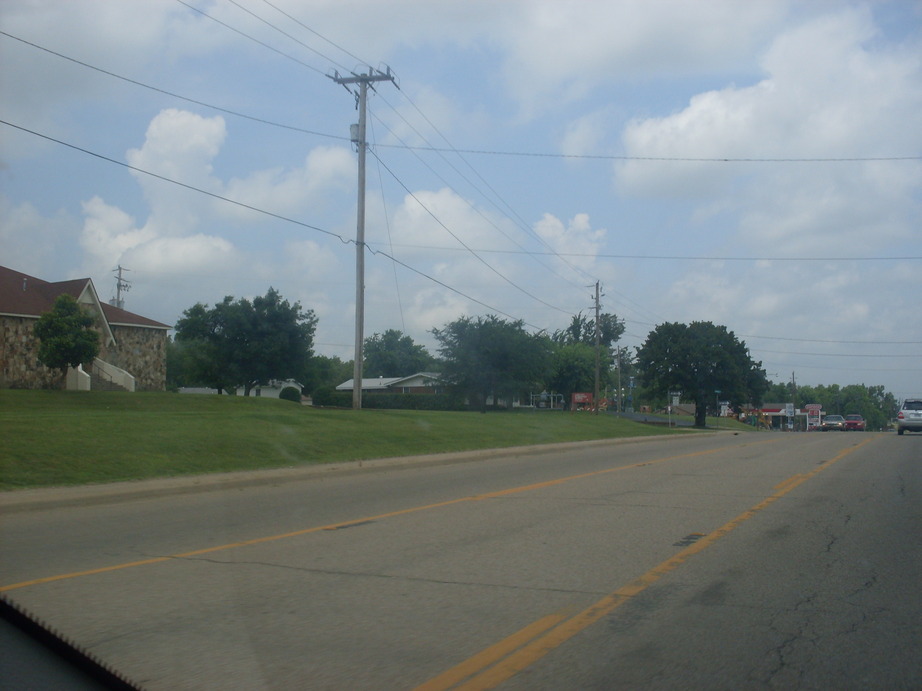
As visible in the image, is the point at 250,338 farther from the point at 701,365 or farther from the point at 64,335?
the point at 701,365

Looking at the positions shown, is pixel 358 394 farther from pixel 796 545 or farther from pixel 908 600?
pixel 908 600

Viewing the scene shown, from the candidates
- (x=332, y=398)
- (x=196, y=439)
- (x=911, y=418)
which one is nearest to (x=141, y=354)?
(x=332, y=398)

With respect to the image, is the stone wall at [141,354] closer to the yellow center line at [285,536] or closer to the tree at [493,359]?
the tree at [493,359]

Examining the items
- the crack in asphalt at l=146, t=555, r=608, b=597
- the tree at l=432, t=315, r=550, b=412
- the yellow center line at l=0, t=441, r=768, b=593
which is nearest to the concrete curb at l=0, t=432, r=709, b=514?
the yellow center line at l=0, t=441, r=768, b=593

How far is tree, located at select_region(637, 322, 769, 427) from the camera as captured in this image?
75875mm

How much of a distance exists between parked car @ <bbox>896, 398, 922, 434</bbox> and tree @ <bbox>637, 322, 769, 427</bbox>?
1290 inches

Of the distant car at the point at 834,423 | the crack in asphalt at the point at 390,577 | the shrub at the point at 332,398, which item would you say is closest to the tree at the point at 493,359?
the shrub at the point at 332,398

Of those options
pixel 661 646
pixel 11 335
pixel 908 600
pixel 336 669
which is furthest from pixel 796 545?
pixel 11 335

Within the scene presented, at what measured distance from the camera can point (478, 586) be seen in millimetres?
7402

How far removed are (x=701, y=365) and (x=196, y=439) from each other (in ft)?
207

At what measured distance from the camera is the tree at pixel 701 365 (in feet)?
249

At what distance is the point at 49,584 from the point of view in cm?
725

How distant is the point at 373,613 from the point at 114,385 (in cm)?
4249

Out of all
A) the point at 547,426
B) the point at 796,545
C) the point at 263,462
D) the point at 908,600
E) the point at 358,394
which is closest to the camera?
the point at 908,600
